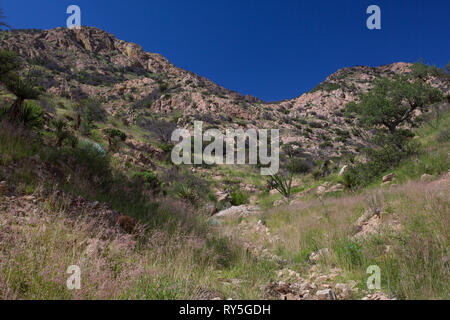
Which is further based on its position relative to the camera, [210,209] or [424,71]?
[424,71]

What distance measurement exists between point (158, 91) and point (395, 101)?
146ft

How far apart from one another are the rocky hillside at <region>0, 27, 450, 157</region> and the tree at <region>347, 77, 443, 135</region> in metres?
14.8

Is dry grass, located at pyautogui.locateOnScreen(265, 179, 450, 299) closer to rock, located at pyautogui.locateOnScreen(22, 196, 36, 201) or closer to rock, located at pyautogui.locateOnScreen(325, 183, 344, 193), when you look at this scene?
rock, located at pyautogui.locateOnScreen(22, 196, 36, 201)

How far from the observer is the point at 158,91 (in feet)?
157

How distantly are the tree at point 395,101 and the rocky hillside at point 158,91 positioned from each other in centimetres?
1482

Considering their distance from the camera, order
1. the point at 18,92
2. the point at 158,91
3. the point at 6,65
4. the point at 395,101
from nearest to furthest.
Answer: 1. the point at 18,92
2. the point at 6,65
3. the point at 395,101
4. the point at 158,91

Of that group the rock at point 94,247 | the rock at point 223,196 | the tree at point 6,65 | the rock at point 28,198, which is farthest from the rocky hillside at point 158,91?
the rock at point 94,247

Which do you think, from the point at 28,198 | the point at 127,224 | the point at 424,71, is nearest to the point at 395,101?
the point at 424,71

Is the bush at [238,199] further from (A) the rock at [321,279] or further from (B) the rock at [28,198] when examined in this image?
(B) the rock at [28,198]

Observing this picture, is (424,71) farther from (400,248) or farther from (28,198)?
(28,198)

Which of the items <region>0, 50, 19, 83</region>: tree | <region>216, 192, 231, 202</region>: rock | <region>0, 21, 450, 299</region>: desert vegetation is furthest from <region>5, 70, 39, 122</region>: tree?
<region>216, 192, 231, 202</region>: rock

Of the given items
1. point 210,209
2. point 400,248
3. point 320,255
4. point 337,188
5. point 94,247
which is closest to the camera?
point 400,248

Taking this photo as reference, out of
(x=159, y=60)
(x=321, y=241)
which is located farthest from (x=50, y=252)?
(x=159, y=60)

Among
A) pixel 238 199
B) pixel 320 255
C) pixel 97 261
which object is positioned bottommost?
pixel 320 255
